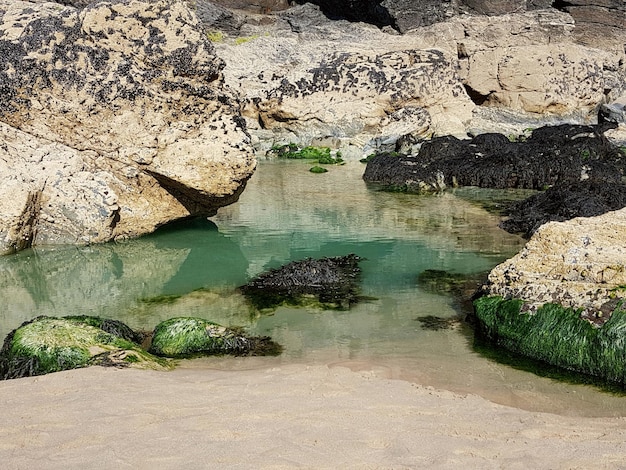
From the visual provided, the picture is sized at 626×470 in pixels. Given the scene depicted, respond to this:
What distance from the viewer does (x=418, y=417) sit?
4.44 m

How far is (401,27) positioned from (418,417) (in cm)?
2090

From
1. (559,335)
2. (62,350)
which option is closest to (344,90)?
(559,335)

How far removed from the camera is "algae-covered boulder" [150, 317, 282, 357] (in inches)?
245

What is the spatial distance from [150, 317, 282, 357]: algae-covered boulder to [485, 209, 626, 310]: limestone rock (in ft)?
6.83

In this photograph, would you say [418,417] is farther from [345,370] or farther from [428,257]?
[428,257]

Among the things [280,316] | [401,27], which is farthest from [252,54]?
[280,316]

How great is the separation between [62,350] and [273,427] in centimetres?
218

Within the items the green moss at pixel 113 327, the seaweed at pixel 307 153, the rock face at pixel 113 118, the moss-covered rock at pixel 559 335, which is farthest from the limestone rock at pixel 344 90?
the green moss at pixel 113 327

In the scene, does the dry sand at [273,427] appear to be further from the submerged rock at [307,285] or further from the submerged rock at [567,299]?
the submerged rock at [307,285]

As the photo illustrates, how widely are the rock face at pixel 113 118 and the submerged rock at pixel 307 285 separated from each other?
7.31 feet

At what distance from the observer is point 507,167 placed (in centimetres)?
1463

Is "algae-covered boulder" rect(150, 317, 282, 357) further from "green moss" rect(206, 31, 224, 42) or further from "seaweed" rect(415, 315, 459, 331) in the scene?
"green moss" rect(206, 31, 224, 42)

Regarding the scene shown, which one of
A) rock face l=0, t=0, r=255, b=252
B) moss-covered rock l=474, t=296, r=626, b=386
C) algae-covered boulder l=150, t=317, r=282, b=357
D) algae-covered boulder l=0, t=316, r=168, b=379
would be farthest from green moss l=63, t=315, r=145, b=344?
rock face l=0, t=0, r=255, b=252

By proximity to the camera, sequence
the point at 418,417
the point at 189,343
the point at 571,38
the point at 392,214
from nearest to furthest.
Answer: the point at 418,417 → the point at 189,343 → the point at 392,214 → the point at 571,38
